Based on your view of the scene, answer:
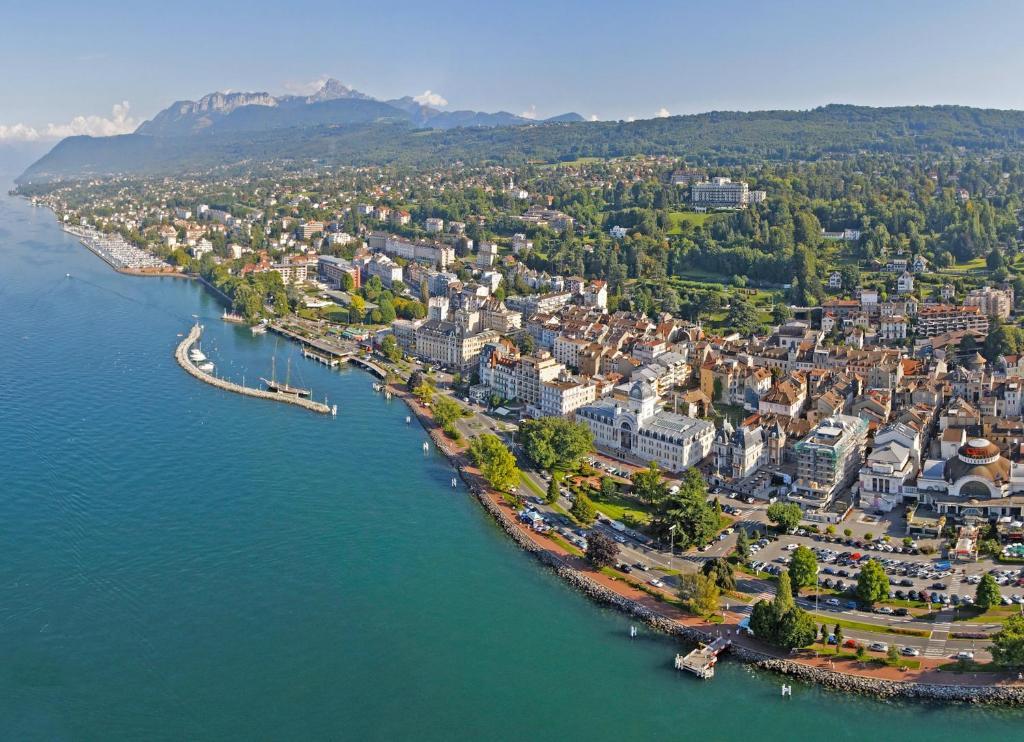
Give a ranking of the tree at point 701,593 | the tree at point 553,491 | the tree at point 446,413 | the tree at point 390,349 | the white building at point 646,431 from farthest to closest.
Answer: the tree at point 390,349 → the tree at point 446,413 → the white building at point 646,431 → the tree at point 553,491 → the tree at point 701,593

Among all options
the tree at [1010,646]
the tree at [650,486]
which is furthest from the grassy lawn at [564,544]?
the tree at [1010,646]

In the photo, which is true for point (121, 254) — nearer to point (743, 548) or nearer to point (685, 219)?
A: point (685, 219)

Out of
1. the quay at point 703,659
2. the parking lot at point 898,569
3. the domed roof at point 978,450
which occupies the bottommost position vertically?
the quay at point 703,659

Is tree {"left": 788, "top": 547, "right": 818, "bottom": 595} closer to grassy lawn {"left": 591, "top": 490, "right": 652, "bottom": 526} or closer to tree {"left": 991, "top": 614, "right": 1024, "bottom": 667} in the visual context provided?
tree {"left": 991, "top": 614, "right": 1024, "bottom": 667}

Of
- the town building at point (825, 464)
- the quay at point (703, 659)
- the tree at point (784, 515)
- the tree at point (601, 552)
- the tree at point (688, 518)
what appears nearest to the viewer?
the quay at point (703, 659)

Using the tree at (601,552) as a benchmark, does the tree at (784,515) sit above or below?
above

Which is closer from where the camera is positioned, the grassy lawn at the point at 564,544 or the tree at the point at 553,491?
the grassy lawn at the point at 564,544

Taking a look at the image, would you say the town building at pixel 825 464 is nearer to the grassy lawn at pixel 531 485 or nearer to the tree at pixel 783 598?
the tree at pixel 783 598
